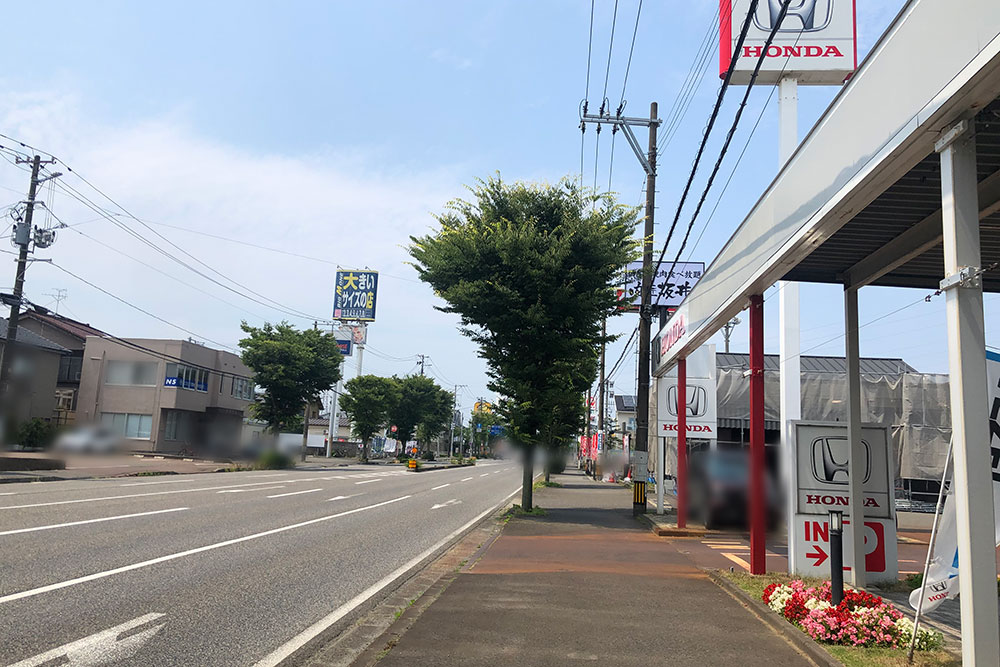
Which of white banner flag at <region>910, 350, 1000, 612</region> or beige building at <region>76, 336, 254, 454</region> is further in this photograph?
beige building at <region>76, 336, 254, 454</region>

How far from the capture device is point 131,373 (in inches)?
2047

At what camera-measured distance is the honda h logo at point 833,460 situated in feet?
31.7

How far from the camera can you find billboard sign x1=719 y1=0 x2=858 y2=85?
21.0 meters

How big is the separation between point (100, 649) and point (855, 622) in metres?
6.10

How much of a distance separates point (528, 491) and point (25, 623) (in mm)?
14283

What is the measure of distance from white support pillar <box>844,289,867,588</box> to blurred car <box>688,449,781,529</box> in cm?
215

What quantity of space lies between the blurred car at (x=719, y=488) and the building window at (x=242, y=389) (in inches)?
2101

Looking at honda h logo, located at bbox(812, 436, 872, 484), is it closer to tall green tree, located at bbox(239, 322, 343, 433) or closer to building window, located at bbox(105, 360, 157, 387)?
tall green tree, located at bbox(239, 322, 343, 433)

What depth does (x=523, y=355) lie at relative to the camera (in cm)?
1933

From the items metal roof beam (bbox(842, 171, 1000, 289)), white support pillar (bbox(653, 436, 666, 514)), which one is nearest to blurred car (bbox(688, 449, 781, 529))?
metal roof beam (bbox(842, 171, 1000, 289))

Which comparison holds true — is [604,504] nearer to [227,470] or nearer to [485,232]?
[485,232]

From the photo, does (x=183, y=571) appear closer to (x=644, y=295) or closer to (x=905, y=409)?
(x=644, y=295)

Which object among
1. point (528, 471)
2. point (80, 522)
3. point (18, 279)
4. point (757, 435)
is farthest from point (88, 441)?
point (757, 435)

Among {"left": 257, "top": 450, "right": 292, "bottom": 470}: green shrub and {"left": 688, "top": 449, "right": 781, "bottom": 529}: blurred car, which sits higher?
{"left": 688, "top": 449, "right": 781, "bottom": 529}: blurred car
